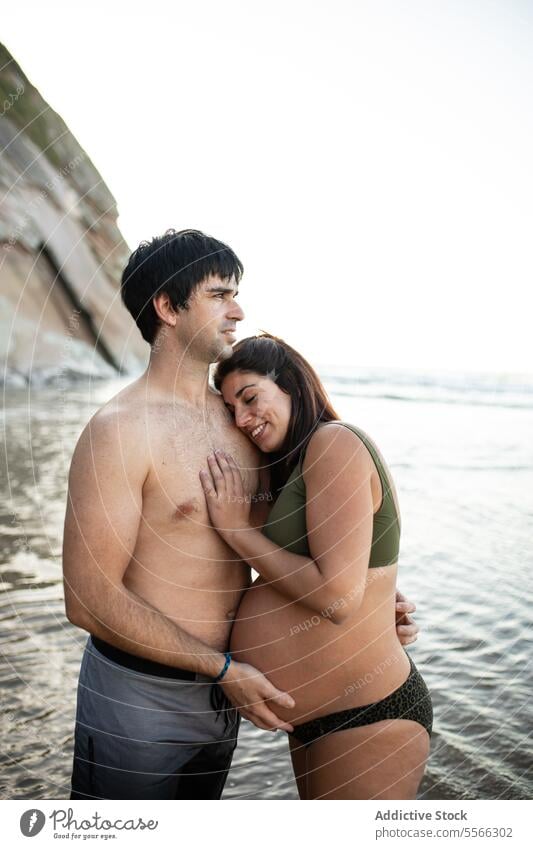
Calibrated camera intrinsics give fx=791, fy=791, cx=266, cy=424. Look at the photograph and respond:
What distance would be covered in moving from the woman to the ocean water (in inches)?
40.8

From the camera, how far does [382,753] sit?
184 cm

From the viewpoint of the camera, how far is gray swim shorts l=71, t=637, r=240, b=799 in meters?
1.89

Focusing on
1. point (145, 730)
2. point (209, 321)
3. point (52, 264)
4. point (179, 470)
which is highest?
point (52, 264)

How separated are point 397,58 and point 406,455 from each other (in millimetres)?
5963

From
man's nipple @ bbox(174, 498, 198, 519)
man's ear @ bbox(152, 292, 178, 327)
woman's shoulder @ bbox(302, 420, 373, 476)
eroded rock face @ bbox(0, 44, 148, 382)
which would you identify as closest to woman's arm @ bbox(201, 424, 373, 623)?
woman's shoulder @ bbox(302, 420, 373, 476)

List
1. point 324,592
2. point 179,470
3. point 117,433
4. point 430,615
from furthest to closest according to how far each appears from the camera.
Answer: point 430,615
point 179,470
point 117,433
point 324,592

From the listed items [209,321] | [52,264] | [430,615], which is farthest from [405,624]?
[52,264]

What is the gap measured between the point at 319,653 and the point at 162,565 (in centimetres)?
43

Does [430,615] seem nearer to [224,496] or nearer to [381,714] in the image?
[381,714]

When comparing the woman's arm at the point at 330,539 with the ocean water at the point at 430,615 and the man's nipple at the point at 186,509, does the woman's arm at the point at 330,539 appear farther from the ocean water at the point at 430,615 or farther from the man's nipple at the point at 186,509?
the ocean water at the point at 430,615

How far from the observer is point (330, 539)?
1.72m

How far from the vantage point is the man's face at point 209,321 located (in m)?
1.97
